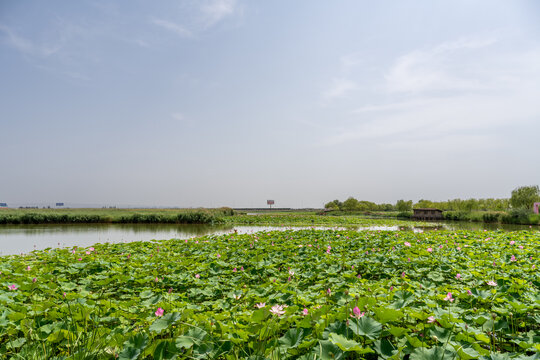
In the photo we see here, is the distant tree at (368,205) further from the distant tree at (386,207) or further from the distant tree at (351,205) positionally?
the distant tree at (351,205)

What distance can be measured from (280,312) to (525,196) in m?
54.0

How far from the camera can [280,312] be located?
84.1 inches

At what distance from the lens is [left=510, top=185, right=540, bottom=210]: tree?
40.1 metres

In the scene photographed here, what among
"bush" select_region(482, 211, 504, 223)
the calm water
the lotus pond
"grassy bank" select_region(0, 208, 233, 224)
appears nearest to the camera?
the lotus pond

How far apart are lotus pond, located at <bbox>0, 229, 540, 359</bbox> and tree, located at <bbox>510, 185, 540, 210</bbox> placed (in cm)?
4656

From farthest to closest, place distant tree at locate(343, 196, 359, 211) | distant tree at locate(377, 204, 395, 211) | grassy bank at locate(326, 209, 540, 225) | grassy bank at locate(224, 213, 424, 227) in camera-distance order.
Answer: distant tree at locate(377, 204, 395, 211), distant tree at locate(343, 196, 359, 211), grassy bank at locate(326, 209, 540, 225), grassy bank at locate(224, 213, 424, 227)

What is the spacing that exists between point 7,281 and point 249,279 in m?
4.04

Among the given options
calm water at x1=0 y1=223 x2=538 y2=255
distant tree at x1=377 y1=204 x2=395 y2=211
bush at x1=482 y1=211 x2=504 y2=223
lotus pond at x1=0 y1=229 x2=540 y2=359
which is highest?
lotus pond at x1=0 y1=229 x2=540 y2=359

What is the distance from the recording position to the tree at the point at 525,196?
1580 inches

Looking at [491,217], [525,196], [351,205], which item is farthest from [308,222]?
[351,205]

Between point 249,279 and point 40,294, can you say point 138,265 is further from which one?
point 249,279

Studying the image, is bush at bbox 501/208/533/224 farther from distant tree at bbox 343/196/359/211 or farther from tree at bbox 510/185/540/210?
distant tree at bbox 343/196/359/211

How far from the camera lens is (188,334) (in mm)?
2119

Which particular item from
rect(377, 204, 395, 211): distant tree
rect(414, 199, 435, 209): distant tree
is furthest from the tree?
rect(377, 204, 395, 211): distant tree
